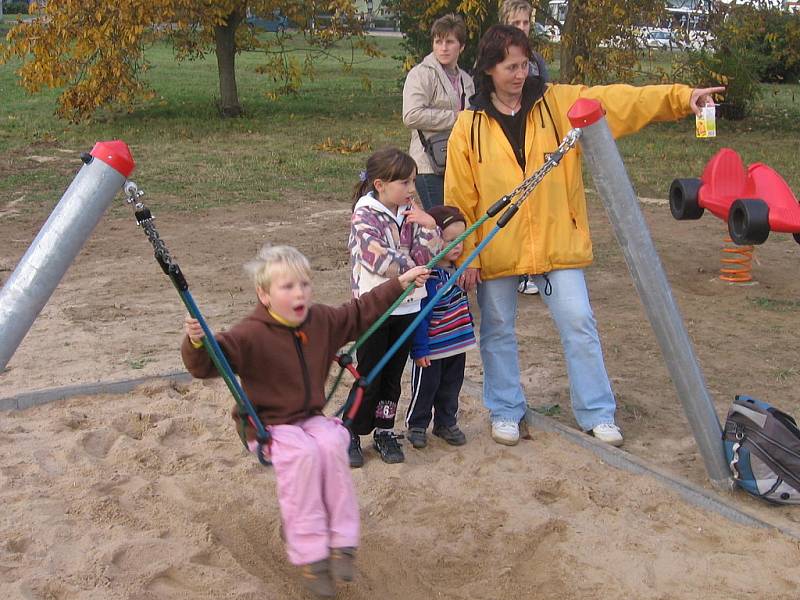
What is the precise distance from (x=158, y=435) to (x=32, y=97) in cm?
1720

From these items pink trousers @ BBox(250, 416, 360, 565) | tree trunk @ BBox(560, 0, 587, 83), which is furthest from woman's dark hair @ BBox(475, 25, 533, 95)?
tree trunk @ BBox(560, 0, 587, 83)

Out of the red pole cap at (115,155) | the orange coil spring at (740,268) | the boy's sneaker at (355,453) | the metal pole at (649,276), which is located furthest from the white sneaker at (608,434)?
the orange coil spring at (740,268)

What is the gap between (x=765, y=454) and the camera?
438 centimetres

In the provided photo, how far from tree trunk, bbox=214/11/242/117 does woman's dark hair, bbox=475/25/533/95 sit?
1255 centimetres

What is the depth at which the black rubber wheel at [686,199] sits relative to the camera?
6.86 meters

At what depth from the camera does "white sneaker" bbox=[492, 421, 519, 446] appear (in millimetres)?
5047

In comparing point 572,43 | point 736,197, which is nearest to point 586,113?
point 736,197

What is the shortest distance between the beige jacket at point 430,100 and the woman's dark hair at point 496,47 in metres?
1.44

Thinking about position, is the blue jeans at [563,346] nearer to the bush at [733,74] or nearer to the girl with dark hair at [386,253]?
the girl with dark hair at [386,253]

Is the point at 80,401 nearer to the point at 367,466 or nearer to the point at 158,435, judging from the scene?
the point at 158,435

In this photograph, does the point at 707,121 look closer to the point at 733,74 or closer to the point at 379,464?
the point at 379,464

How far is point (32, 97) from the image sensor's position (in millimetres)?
20547

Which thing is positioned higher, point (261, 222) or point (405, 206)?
point (405, 206)

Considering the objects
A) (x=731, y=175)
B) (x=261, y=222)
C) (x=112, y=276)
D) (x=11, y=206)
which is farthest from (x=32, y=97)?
(x=731, y=175)
